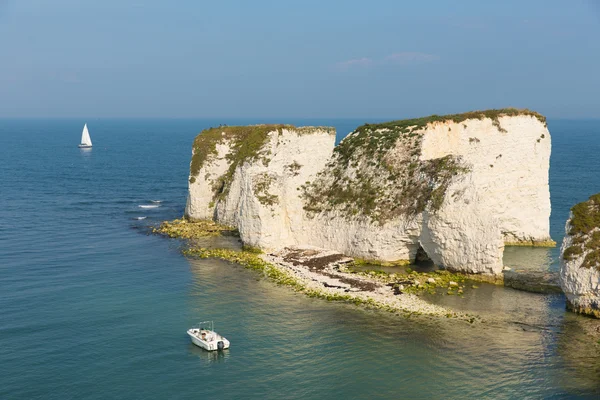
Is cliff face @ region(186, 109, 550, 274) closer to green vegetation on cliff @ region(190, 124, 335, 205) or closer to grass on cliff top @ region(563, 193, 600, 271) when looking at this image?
green vegetation on cliff @ region(190, 124, 335, 205)

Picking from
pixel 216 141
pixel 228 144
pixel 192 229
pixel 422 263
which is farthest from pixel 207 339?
pixel 216 141

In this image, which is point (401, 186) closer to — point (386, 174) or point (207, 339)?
point (386, 174)

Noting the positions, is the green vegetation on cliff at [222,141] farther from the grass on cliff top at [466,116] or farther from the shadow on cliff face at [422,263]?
the shadow on cliff face at [422,263]

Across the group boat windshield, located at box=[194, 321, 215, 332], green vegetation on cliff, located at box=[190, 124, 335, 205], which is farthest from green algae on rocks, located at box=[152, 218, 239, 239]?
boat windshield, located at box=[194, 321, 215, 332]

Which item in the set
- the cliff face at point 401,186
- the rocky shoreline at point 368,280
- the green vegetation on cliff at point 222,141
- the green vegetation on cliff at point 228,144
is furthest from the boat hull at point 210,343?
the green vegetation on cliff at point 222,141

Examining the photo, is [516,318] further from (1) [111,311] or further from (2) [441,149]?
(1) [111,311]

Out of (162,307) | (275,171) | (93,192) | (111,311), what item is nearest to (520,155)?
(275,171)

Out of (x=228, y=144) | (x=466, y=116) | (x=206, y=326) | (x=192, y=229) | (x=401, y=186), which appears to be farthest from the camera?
(x=228, y=144)
